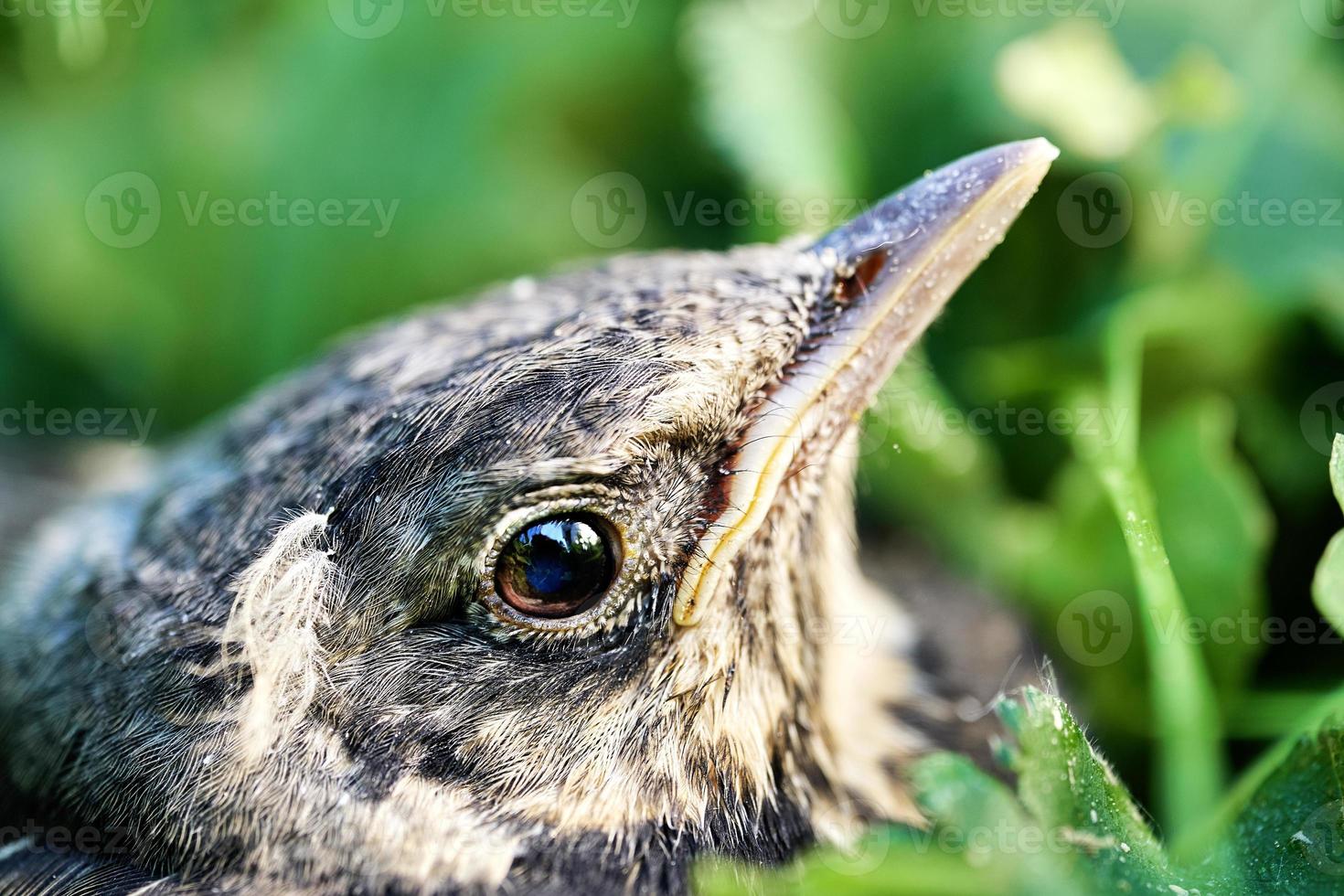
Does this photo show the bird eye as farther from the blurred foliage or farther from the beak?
the blurred foliage

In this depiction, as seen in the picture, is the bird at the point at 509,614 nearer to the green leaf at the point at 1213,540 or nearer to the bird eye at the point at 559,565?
the bird eye at the point at 559,565

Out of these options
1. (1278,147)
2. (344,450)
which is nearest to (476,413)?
(344,450)

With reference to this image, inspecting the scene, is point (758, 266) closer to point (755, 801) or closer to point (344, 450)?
point (344, 450)

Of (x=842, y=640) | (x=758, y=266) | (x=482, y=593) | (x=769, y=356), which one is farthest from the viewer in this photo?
(x=842, y=640)

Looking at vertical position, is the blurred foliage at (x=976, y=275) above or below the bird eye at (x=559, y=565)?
above

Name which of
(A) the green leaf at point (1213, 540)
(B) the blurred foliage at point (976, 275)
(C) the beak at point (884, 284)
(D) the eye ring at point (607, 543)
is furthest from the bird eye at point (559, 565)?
(A) the green leaf at point (1213, 540)

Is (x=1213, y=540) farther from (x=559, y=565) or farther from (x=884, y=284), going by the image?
(x=559, y=565)

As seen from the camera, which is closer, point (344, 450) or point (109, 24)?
point (344, 450)
